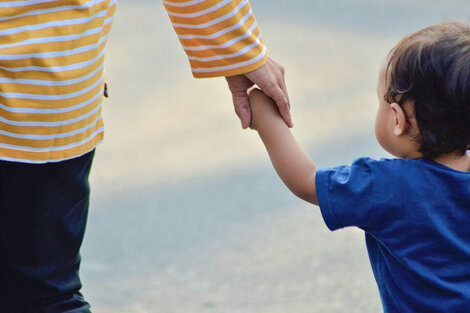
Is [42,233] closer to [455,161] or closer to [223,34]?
[223,34]

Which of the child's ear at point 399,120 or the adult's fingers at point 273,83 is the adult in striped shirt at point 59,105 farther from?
the child's ear at point 399,120

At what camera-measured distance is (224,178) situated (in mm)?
4172

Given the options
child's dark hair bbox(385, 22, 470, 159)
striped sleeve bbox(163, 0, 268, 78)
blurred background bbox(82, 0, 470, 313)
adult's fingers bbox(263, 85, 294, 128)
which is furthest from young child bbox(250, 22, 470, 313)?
blurred background bbox(82, 0, 470, 313)

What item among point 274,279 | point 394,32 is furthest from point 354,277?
point 394,32

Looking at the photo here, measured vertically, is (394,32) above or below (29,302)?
below

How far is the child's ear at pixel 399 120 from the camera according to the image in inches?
71.6

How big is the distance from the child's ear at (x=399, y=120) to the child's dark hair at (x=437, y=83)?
0.01 meters

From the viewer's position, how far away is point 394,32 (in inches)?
227

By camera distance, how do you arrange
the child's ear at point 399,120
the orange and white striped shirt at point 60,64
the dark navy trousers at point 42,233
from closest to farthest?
1. the orange and white striped shirt at point 60,64
2. the child's ear at point 399,120
3. the dark navy trousers at point 42,233

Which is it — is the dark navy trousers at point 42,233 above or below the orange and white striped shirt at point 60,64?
below

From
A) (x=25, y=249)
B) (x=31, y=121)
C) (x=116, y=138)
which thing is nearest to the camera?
(x=31, y=121)

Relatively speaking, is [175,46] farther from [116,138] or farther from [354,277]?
[354,277]

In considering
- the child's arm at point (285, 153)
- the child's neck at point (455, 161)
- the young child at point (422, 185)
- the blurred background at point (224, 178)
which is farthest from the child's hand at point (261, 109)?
the blurred background at point (224, 178)

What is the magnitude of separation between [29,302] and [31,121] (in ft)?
1.80
